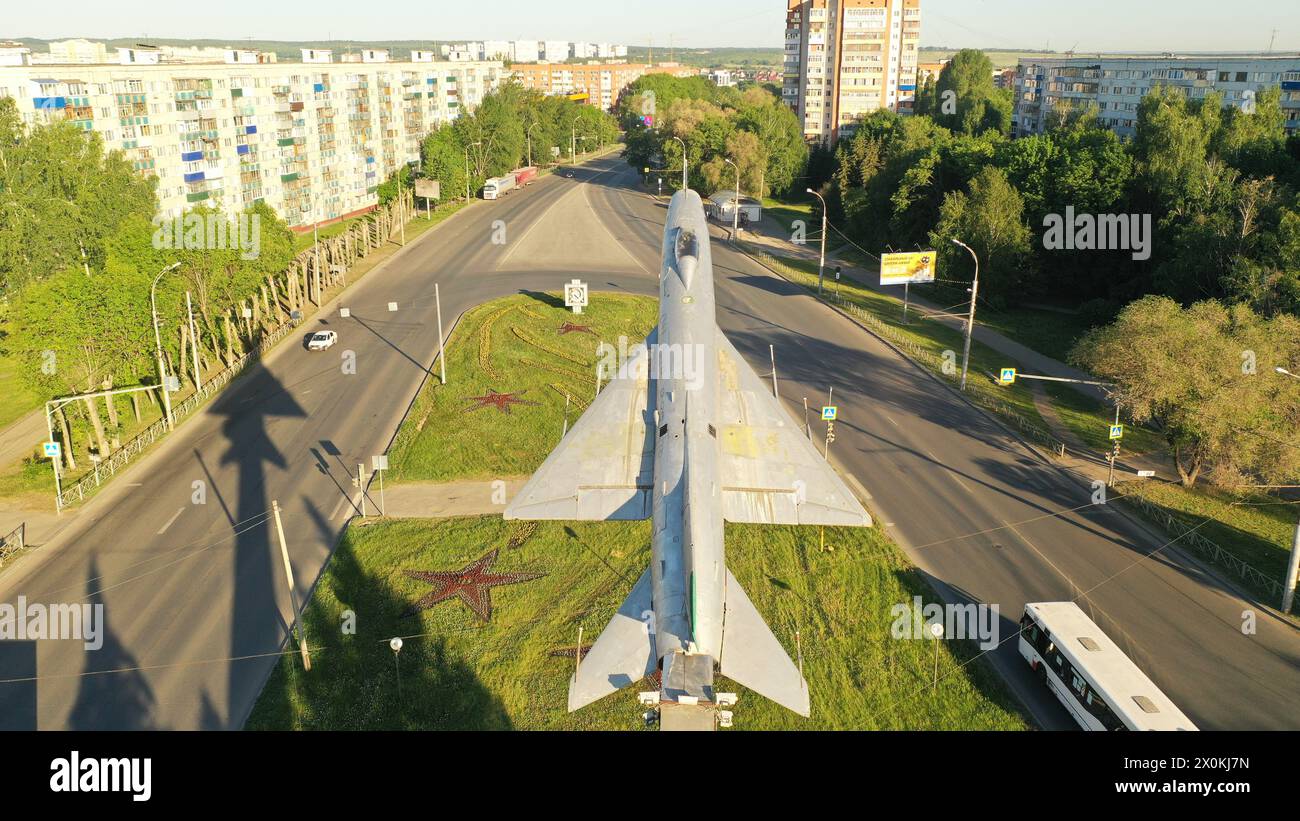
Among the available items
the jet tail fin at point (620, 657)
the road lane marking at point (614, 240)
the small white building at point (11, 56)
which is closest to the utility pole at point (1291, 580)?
the jet tail fin at point (620, 657)

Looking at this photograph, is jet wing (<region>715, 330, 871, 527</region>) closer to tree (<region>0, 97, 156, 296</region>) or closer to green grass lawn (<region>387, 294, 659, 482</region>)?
→ green grass lawn (<region>387, 294, 659, 482</region>)

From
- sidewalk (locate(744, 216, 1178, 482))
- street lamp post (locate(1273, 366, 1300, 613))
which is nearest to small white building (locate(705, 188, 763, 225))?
sidewalk (locate(744, 216, 1178, 482))

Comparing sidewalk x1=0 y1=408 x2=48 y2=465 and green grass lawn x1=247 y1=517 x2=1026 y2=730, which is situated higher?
sidewalk x1=0 y1=408 x2=48 y2=465

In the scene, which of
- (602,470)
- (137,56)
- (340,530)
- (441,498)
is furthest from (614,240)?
(602,470)

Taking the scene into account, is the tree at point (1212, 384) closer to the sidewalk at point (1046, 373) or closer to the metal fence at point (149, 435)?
the sidewalk at point (1046, 373)

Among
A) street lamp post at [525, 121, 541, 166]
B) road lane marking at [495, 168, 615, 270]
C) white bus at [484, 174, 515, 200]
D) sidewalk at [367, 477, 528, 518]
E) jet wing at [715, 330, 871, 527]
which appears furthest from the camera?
street lamp post at [525, 121, 541, 166]

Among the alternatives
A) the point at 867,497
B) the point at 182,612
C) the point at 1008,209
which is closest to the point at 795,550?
the point at 867,497

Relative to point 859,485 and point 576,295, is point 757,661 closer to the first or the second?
point 859,485

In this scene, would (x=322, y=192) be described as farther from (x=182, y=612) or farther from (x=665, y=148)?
(x=182, y=612)
